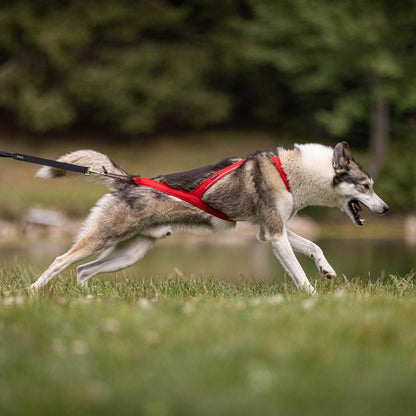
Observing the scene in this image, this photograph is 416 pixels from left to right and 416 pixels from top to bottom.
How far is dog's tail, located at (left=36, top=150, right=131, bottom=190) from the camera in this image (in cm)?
668

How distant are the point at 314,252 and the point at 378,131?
56.4 ft

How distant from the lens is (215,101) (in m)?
25.3

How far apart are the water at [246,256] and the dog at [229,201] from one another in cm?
380

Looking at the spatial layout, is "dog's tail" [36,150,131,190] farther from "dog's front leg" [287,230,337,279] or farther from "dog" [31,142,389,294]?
"dog's front leg" [287,230,337,279]

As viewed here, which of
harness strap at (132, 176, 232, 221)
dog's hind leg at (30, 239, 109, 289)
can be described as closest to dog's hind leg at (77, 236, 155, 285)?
dog's hind leg at (30, 239, 109, 289)

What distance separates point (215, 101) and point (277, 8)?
3737 millimetres

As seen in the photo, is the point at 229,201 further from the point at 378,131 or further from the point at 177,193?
the point at 378,131

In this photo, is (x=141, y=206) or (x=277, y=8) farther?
(x=277, y=8)

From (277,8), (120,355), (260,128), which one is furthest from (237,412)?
(260,128)

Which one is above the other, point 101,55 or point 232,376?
point 101,55

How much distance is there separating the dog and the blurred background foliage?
49.3 feet

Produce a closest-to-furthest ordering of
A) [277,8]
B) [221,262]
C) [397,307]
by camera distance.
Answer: [397,307], [221,262], [277,8]

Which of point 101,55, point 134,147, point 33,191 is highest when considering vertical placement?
point 101,55

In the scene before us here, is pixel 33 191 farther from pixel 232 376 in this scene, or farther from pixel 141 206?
pixel 232 376
